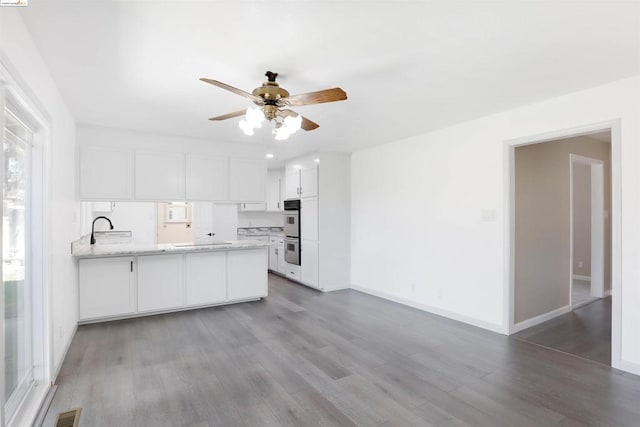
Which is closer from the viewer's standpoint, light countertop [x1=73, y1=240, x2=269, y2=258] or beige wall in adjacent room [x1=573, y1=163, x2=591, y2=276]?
light countertop [x1=73, y1=240, x2=269, y2=258]

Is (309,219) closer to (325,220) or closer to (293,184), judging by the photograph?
(325,220)

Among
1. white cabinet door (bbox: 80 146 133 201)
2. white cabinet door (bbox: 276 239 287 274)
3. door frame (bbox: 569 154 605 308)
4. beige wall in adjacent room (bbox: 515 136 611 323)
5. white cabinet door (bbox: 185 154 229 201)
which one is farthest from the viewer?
white cabinet door (bbox: 276 239 287 274)

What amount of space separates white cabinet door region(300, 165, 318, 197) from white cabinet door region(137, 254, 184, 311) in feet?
7.90

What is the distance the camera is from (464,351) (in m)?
3.15

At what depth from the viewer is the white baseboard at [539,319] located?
3672mm

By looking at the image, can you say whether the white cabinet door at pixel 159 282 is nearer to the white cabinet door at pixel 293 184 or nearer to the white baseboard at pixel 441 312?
the white cabinet door at pixel 293 184

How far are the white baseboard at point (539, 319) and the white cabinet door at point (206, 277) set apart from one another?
3733mm

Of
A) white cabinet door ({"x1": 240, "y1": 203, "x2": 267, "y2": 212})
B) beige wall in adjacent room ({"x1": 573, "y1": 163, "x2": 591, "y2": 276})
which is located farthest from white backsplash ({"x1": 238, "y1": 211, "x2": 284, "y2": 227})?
beige wall in adjacent room ({"x1": 573, "y1": 163, "x2": 591, "y2": 276})

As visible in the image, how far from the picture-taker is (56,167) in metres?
2.81

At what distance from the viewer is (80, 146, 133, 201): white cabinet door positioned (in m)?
4.06

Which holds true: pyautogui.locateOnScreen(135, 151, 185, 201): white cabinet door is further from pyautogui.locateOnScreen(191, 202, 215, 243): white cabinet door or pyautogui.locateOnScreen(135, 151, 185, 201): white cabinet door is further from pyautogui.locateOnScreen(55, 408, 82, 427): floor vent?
pyautogui.locateOnScreen(55, 408, 82, 427): floor vent

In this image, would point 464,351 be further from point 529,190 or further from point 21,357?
point 21,357

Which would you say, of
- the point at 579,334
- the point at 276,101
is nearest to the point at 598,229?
the point at 579,334

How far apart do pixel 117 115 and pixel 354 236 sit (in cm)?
392
